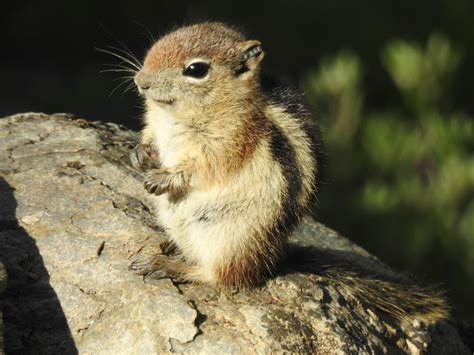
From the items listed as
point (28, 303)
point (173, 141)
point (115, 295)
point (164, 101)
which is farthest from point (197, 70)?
point (28, 303)

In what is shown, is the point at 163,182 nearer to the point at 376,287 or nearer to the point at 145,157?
the point at 145,157

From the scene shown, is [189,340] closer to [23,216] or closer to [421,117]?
[23,216]

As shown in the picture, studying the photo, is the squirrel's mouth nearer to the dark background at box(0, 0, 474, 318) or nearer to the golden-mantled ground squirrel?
the golden-mantled ground squirrel

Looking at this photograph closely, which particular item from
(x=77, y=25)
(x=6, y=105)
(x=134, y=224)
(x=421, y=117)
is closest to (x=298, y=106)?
(x=134, y=224)

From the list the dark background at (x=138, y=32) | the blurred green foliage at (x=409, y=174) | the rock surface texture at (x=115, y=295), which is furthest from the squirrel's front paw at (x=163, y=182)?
the dark background at (x=138, y=32)

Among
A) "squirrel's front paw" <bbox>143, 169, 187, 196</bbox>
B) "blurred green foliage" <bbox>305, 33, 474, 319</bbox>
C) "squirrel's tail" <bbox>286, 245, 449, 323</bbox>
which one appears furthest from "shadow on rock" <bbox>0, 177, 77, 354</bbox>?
"blurred green foliage" <bbox>305, 33, 474, 319</bbox>

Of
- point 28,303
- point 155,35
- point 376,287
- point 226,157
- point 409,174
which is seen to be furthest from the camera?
point 155,35
